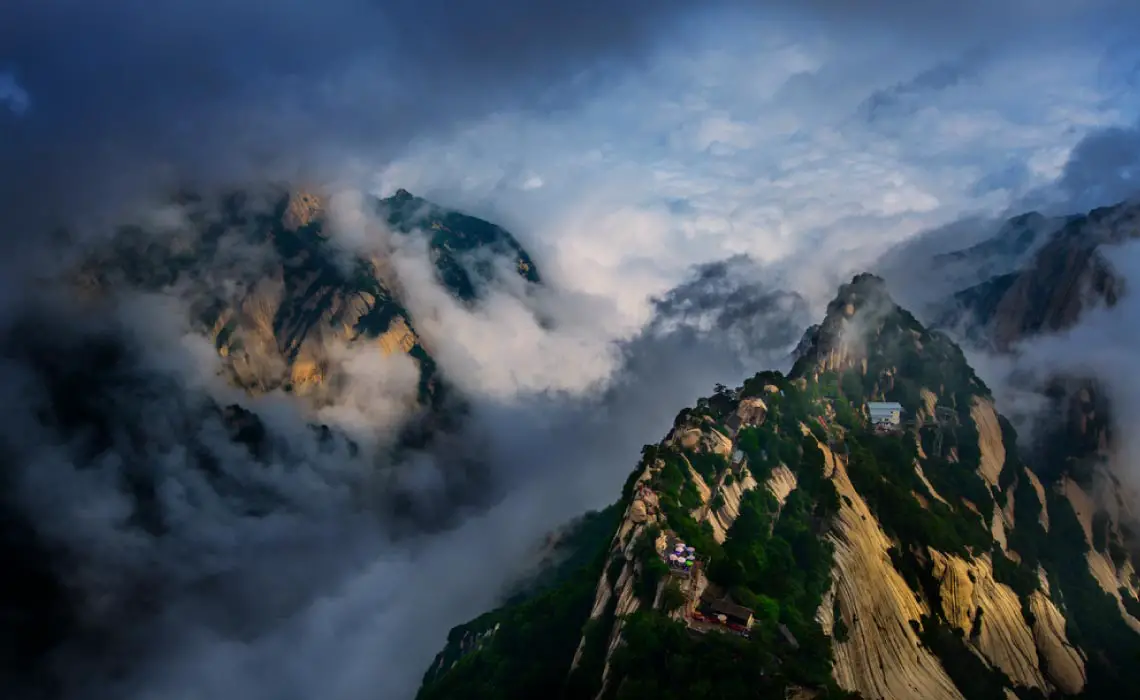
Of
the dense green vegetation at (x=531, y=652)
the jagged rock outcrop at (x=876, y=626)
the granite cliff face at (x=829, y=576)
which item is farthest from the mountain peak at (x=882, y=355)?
the dense green vegetation at (x=531, y=652)

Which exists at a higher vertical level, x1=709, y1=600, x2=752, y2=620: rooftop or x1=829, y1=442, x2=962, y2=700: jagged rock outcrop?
x1=829, y1=442, x2=962, y2=700: jagged rock outcrop

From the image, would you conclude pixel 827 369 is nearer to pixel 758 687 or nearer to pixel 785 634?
pixel 785 634

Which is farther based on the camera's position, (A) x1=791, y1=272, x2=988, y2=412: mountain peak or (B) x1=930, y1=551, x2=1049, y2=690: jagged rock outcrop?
(A) x1=791, y1=272, x2=988, y2=412: mountain peak

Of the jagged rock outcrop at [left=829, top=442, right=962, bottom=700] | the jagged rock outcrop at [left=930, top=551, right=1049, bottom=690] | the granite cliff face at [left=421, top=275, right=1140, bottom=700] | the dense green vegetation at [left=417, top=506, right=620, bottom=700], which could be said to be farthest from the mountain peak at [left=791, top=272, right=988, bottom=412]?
the dense green vegetation at [left=417, top=506, right=620, bottom=700]

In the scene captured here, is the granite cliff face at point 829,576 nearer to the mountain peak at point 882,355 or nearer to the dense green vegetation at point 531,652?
the dense green vegetation at point 531,652

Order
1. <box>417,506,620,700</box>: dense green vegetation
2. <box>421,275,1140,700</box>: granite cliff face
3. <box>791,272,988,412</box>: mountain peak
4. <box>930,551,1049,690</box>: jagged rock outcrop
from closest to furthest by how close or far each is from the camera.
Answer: <box>421,275,1140,700</box>: granite cliff face < <box>417,506,620,700</box>: dense green vegetation < <box>930,551,1049,690</box>: jagged rock outcrop < <box>791,272,988,412</box>: mountain peak

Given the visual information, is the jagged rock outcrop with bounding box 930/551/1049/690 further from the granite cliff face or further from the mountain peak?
the mountain peak

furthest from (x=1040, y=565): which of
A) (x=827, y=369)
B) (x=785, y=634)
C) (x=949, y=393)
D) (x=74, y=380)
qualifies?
(x=74, y=380)

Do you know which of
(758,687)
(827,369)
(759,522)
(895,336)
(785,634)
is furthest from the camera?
(895,336)
